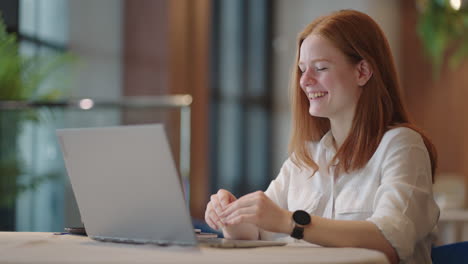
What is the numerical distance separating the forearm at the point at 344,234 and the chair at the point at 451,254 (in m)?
0.50

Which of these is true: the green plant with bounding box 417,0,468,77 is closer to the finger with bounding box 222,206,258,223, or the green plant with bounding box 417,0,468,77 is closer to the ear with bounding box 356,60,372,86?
the ear with bounding box 356,60,372,86

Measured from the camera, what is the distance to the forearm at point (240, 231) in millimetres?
2035

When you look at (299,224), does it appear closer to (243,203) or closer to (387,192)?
(243,203)

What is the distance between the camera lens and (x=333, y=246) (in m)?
1.72

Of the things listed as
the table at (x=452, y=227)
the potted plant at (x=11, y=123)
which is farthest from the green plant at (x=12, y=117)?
the table at (x=452, y=227)

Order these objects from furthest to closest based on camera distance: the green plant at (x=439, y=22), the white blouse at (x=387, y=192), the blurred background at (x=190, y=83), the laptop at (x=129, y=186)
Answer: the green plant at (x=439, y=22), the blurred background at (x=190, y=83), the white blouse at (x=387, y=192), the laptop at (x=129, y=186)

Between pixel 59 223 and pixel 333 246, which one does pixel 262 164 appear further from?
pixel 333 246

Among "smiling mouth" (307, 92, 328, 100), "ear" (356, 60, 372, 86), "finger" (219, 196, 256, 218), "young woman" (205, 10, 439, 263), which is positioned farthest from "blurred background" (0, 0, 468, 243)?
"finger" (219, 196, 256, 218)

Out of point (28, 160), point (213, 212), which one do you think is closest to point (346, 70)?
point (213, 212)

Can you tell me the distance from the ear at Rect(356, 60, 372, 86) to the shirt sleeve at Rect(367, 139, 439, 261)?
0.24m

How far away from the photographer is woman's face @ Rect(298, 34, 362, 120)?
211 centimetres

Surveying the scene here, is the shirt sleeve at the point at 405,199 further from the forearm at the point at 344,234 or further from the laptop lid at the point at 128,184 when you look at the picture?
the laptop lid at the point at 128,184

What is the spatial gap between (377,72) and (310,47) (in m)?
0.22

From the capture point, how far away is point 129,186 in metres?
1.63
